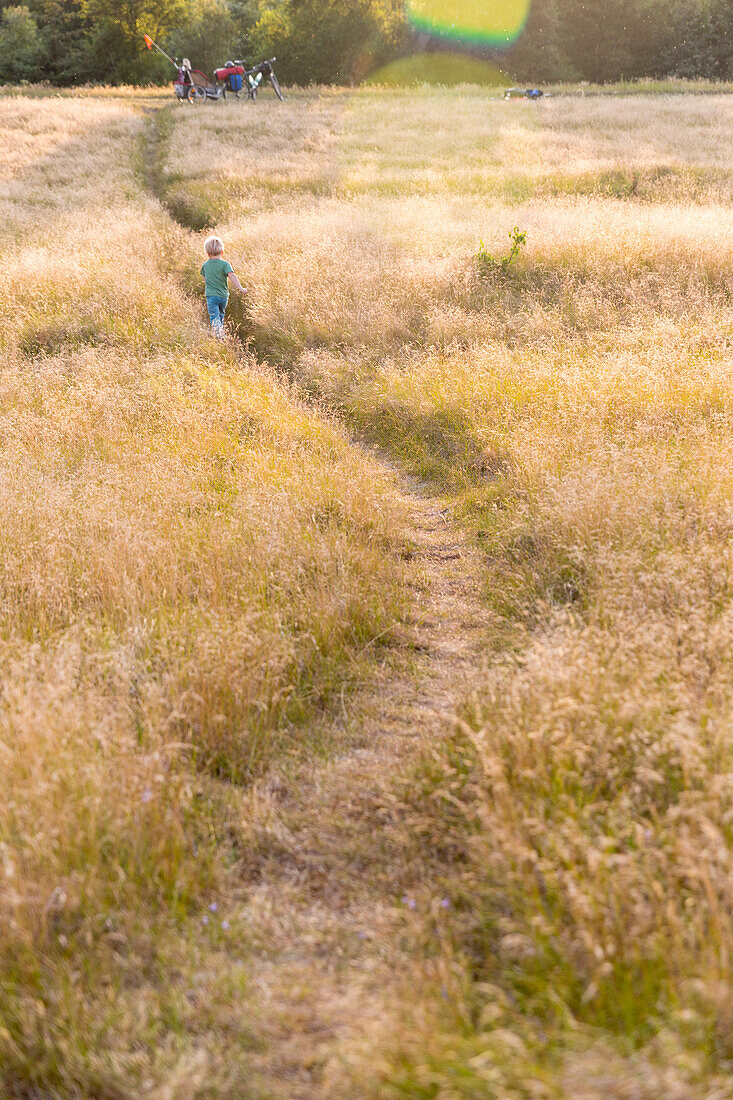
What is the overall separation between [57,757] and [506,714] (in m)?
1.68

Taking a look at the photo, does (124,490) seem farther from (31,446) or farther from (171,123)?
(171,123)

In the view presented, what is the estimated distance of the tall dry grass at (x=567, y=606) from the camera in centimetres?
178

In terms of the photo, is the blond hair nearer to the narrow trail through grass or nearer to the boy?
the boy

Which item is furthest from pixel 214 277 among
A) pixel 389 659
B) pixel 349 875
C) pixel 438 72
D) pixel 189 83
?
pixel 438 72

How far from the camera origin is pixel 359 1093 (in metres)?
1.79

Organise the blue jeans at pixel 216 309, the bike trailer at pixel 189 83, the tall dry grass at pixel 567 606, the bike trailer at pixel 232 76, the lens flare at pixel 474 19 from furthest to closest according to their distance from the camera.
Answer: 1. the lens flare at pixel 474 19
2. the bike trailer at pixel 232 76
3. the bike trailer at pixel 189 83
4. the blue jeans at pixel 216 309
5. the tall dry grass at pixel 567 606

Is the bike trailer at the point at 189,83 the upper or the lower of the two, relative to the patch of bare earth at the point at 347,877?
upper

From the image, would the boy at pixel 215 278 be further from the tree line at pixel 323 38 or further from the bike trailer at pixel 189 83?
the tree line at pixel 323 38

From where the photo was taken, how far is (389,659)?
3840 millimetres

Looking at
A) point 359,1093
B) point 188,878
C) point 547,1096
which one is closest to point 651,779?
point 547,1096

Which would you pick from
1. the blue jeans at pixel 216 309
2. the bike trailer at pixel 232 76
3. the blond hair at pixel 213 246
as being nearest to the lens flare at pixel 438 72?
the bike trailer at pixel 232 76

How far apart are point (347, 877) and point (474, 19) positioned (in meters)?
63.9

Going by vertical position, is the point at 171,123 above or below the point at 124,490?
above

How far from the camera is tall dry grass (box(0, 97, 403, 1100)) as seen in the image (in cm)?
207
